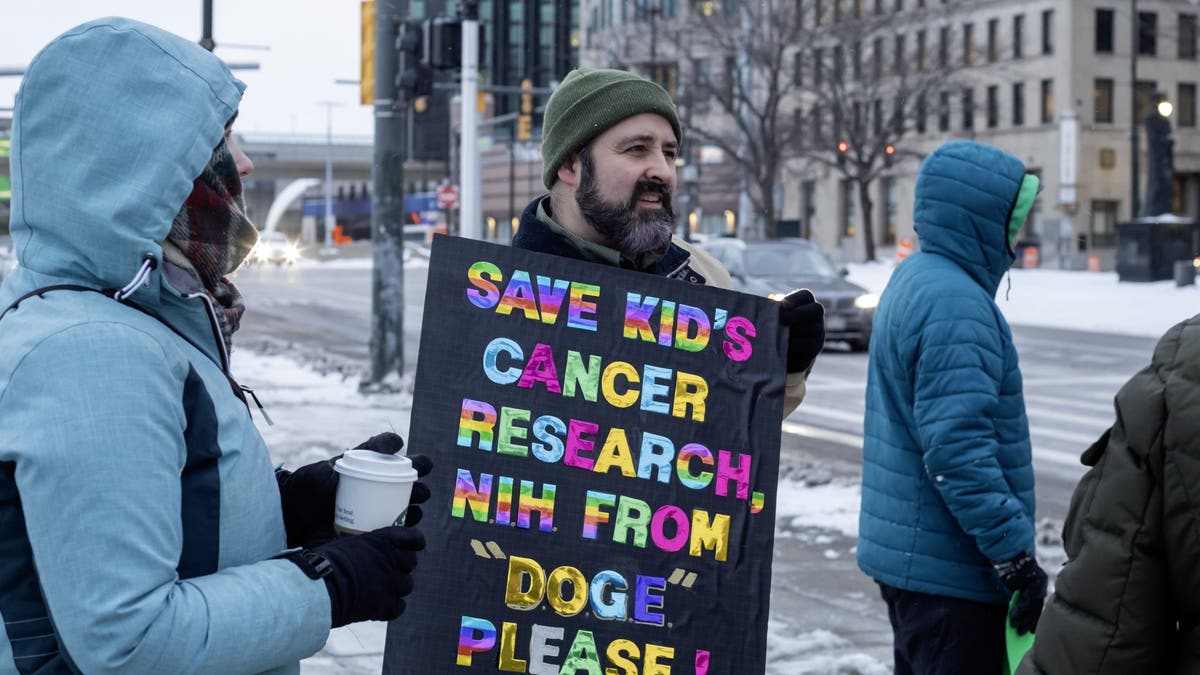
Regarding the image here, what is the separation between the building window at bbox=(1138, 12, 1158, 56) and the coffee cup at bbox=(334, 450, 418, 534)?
222 ft

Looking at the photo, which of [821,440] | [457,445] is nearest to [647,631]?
[457,445]

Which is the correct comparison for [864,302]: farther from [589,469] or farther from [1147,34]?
[1147,34]

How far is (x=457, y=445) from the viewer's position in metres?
2.97

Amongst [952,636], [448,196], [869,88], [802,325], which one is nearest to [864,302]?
[952,636]

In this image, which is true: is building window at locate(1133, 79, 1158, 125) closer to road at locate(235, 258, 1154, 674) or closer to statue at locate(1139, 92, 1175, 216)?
statue at locate(1139, 92, 1175, 216)

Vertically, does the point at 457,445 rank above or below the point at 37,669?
above

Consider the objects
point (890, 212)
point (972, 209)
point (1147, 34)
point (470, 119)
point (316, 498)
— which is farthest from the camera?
point (890, 212)

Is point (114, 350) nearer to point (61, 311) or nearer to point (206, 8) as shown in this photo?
point (61, 311)

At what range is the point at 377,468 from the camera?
2.38 m

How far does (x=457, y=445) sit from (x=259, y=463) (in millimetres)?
749

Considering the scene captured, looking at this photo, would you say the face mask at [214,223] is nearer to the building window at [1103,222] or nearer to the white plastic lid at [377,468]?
the white plastic lid at [377,468]

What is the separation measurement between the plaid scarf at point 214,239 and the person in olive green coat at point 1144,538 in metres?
1.35

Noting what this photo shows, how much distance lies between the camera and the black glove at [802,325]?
10.2 ft

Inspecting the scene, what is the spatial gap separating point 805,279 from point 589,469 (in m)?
19.5
